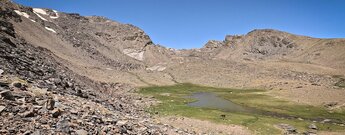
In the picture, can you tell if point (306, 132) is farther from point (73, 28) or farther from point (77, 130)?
point (73, 28)

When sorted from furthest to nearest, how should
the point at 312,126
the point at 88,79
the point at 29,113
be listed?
the point at 88,79
the point at 312,126
the point at 29,113

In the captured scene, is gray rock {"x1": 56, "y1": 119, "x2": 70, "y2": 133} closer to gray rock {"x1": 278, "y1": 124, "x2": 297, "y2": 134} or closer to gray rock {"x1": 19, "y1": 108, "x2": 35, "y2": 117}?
gray rock {"x1": 19, "y1": 108, "x2": 35, "y2": 117}

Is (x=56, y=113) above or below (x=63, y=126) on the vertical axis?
above

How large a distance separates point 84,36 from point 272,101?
134799 millimetres

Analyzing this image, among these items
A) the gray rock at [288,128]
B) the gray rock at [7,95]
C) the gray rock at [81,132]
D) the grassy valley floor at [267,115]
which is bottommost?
the gray rock at [288,128]

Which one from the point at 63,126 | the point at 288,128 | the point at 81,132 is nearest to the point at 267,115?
the point at 288,128

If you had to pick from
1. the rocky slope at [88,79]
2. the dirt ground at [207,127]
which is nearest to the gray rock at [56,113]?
the rocky slope at [88,79]

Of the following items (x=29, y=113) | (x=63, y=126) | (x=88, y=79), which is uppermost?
(x=88, y=79)

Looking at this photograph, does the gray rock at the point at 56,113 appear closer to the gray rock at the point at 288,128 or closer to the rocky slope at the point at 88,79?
the rocky slope at the point at 88,79

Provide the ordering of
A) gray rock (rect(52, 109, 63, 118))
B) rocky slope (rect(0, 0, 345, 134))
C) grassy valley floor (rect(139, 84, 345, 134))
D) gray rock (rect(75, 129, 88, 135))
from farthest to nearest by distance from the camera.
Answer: grassy valley floor (rect(139, 84, 345, 134)) → rocky slope (rect(0, 0, 345, 134)) → gray rock (rect(52, 109, 63, 118)) → gray rock (rect(75, 129, 88, 135))

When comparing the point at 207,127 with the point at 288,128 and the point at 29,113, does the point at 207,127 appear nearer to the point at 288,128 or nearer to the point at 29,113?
the point at 288,128

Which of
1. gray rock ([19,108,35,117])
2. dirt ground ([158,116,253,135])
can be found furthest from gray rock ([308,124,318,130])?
gray rock ([19,108,35,117])

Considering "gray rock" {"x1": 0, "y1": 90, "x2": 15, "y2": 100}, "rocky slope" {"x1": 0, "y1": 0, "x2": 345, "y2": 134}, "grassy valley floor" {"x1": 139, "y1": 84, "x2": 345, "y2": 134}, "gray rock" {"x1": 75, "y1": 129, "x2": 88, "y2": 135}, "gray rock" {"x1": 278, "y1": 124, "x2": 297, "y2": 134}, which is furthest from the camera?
"grassy valley floor" {"x1": 139, "y1": 84, "x2": 345, "y2": 134}

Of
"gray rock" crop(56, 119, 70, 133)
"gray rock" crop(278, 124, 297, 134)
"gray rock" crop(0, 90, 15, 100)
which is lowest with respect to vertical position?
"gray rock" crop(278, 124, 297, 134)
